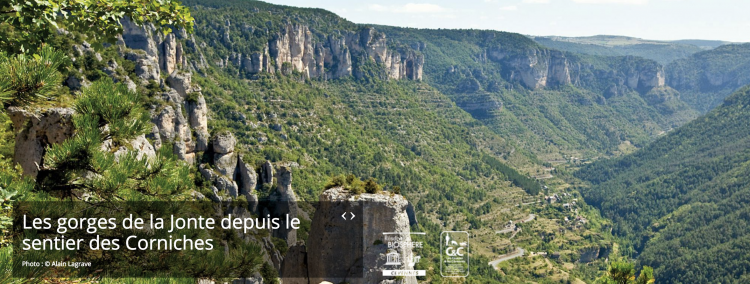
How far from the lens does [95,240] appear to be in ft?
18.1

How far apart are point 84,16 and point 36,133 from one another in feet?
6.04

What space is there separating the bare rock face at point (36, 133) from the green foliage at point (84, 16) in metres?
0.90

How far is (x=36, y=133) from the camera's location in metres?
6.24

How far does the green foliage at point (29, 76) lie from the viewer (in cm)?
477

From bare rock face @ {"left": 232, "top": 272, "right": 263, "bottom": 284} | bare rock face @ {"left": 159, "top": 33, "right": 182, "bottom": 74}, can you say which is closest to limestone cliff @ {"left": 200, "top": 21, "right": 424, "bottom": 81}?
bare rock face @ {"left": 159, "top": 33, "right": 182, "bottom": 74}

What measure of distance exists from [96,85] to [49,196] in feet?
4.72

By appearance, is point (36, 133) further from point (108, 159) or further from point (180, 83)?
point (180, 83)

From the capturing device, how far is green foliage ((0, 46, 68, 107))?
15.6 feet

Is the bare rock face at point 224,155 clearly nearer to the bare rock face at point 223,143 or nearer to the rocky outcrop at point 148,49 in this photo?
the bare rock face at point 223,143

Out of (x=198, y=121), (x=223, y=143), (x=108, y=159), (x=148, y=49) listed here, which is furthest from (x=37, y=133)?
(x=148, y=49)

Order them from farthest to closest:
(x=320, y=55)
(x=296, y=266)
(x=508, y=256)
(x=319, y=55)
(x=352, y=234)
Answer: (x=319, y=55), (x=320, y=55), (x=508, y=256), (x=296, y=266), (x=352, y=234)

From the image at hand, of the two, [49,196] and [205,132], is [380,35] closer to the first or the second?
[205,132]

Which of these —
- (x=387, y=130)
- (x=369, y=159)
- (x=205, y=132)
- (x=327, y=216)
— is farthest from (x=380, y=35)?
(x=327, y=216)

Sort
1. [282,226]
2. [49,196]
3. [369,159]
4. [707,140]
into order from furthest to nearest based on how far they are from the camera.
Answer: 1. [707,140]
2. [369,159]
3. [282,226]
4. [49,196]
